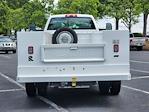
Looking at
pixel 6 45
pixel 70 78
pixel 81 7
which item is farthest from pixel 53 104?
pixel 81 7

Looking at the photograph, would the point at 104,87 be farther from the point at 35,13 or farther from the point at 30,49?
the point at 35,13

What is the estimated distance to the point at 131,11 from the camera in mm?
52219

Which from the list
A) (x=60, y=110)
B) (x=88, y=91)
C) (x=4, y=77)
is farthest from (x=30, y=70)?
(x=4, y=77)

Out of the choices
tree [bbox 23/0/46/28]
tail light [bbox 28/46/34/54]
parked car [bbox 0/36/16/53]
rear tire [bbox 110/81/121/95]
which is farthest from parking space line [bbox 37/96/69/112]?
tree [bbox 23/0/46/28]

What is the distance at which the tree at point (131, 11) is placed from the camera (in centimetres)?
5062

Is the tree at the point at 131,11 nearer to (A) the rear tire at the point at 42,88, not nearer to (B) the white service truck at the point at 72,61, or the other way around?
(A) the rear tire at the point at 42,88

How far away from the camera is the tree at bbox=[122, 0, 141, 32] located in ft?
166

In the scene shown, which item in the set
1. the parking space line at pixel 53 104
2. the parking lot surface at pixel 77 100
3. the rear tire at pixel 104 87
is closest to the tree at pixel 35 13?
the parking lot surface at pixel 77 100

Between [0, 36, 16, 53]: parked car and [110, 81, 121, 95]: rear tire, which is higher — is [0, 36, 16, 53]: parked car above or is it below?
above

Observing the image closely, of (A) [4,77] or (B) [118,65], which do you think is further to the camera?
(A) [4,77]

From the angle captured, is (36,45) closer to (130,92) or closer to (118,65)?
(118,65)

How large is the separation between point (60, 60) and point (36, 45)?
25.9 inches

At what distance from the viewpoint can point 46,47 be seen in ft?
35.7

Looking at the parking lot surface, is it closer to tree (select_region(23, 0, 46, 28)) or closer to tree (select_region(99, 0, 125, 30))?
tree (select_region(99, 0, 125, 30))
